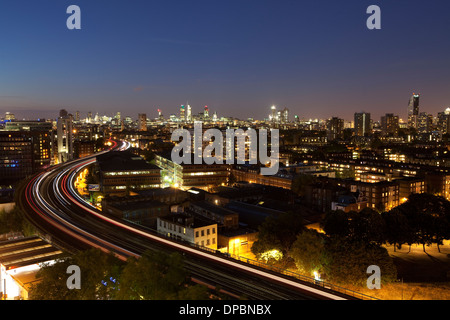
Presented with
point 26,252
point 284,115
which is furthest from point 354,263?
point 284,115

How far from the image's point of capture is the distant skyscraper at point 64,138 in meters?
55.2

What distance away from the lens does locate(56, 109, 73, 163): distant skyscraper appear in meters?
55.2

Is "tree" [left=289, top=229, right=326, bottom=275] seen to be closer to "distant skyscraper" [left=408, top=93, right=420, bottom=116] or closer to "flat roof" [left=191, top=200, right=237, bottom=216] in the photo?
"flat roof" [left=191, top=200, right=237, bottom=216]

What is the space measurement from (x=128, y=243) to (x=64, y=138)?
45956 millimetres

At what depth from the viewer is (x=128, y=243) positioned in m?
15.2

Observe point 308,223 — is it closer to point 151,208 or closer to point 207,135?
point 151,208

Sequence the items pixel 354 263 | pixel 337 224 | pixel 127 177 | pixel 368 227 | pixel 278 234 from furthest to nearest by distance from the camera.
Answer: pixel 127 177 < pixel 337 224 < pixel 368 227 < pixel 278 234 < pixel 354 263

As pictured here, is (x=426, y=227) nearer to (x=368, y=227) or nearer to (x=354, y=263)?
(x=368, y=227)

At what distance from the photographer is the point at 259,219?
20.9 meters

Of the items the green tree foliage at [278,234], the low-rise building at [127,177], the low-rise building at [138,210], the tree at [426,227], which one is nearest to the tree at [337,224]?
the green tree foliage at [278,234]

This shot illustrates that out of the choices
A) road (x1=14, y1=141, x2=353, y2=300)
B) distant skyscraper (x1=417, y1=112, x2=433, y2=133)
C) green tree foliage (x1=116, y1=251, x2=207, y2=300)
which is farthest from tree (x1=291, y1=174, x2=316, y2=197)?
distant skyscraper (x1=417, y1=112, x2=433, y2=133)

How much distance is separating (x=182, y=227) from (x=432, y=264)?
1171 cm

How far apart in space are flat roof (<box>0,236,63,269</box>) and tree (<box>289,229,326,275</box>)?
28.1ft
